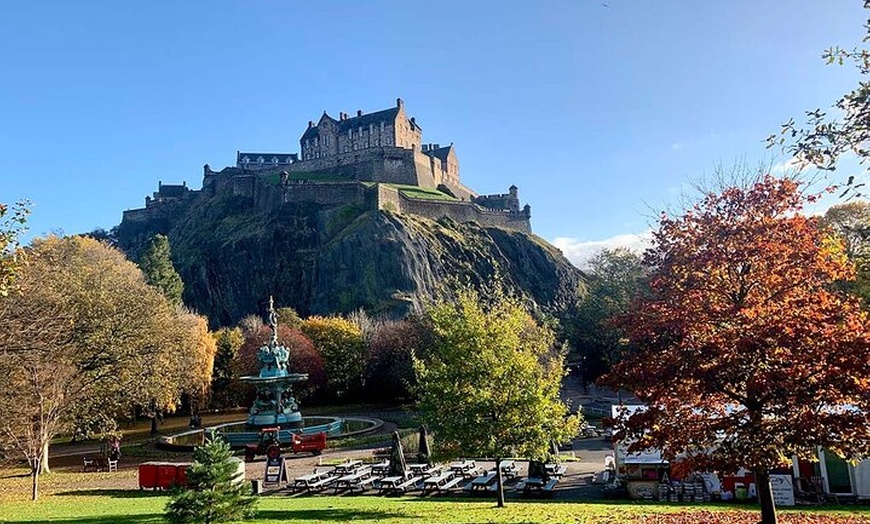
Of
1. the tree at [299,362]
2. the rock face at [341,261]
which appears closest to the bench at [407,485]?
the tree at [299,362]

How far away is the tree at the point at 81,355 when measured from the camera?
17562 millimetres

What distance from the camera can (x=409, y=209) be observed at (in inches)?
3447

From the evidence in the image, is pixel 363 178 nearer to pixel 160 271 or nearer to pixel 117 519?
pixel 160 271

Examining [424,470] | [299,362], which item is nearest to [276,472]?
[424,470]

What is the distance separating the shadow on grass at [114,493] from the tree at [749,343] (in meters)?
13.6

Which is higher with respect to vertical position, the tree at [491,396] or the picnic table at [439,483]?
the tree at [491,396]

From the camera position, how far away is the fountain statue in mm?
27969

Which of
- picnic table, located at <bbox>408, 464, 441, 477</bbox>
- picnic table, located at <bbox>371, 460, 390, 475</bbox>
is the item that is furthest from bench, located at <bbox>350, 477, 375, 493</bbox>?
picnic table, located at <bbox>408, 464, 441, 477</bbox>

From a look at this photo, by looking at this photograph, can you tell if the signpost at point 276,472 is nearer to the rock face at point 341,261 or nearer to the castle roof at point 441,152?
the rock face at point 341,261

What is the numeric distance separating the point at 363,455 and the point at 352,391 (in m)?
30.0

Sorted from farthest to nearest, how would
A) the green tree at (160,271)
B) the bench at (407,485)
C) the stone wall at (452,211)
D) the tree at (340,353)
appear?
1. the stone wall at (452,211)
2. the green tree at (160,271)
3. the tree at (340,353)
4. the bench at (407,485)

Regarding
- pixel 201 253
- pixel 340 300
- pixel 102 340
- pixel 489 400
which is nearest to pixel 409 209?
pixel 340 300

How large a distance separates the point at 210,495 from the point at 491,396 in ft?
21.1

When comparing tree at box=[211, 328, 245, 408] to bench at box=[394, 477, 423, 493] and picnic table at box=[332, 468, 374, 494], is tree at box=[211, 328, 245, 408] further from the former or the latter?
bench at box=[394, 477, 423, 493]
